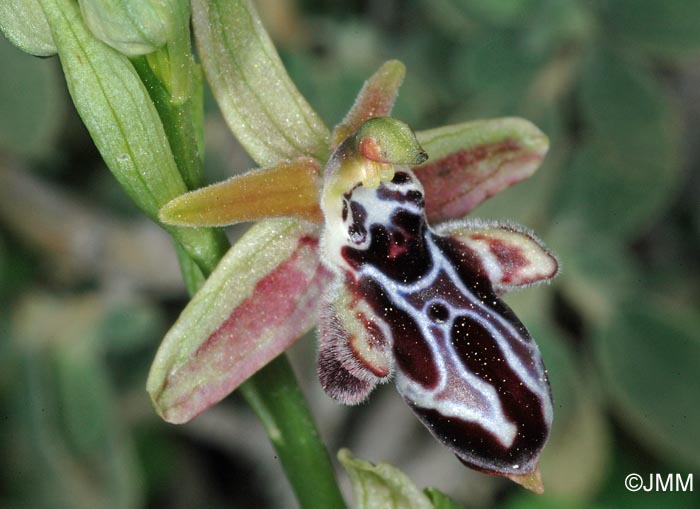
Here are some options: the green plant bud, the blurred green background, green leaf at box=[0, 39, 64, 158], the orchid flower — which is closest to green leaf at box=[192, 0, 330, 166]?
the orchid flower

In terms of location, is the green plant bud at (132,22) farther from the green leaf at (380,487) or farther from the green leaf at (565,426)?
the green leaf at (565,426)

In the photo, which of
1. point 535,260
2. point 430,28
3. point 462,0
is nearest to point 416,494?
point 535,260

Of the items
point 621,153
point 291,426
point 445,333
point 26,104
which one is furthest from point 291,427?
point 621,153

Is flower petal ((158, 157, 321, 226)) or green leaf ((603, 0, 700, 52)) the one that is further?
green leaf ((603, 0, 700, 52))

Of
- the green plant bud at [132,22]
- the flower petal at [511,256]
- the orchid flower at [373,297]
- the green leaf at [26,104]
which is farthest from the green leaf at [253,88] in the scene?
the green leaf at [26,104]

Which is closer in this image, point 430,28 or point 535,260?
point 535,260

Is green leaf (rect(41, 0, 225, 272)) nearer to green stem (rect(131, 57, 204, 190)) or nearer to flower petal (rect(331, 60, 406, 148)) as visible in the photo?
green stem (rect(131, 57, 204, 190))

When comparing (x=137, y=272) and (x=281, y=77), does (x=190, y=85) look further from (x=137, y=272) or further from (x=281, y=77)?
(x=137, y=272)

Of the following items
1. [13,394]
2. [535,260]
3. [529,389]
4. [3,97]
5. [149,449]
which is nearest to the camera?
[529,389]
